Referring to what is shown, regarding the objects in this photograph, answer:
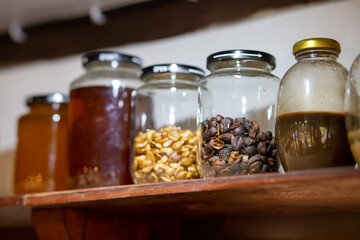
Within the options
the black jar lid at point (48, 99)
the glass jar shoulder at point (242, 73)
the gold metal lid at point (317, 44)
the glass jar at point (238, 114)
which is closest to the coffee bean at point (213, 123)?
the glass jar at point (238, 114)

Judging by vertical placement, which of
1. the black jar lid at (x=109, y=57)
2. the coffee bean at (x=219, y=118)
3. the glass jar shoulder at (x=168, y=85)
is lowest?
the coffee bean at (x=219, y=118)

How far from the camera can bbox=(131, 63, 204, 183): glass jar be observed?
925mm

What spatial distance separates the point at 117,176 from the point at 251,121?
0.36 metres

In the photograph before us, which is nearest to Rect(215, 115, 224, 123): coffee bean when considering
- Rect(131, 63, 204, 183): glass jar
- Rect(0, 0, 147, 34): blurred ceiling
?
Rect(131, 63, 204, 183): glass jar

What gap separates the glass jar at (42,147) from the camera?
1.24m

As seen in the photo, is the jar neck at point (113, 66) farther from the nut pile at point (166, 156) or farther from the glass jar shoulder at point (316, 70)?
the glass jar shoulder at point (316, 70)

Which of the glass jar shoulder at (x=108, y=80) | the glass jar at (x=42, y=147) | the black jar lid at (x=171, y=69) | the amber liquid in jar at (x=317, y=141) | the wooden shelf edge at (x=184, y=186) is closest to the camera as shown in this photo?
the wooden shelf edge at (x=184, y=186)

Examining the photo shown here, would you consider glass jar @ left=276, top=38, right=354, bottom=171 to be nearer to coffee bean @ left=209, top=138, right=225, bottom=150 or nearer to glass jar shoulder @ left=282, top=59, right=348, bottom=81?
glass jar shoulder @ left=282, top=59, right=348, bottom=81

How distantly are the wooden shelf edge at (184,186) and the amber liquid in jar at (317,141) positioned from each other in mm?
97

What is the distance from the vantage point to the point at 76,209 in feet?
3.20

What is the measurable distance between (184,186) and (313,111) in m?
0.25

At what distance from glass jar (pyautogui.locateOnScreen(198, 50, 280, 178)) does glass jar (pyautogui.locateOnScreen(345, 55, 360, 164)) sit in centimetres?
18

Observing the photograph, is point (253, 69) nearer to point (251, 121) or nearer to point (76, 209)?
point (251, 121)

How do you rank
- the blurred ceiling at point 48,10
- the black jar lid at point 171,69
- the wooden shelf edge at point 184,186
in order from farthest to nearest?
the blurred ceiling at point 48,10 < the black jar lid at point 171,69 < the wooden shelf edge at point 184,186
